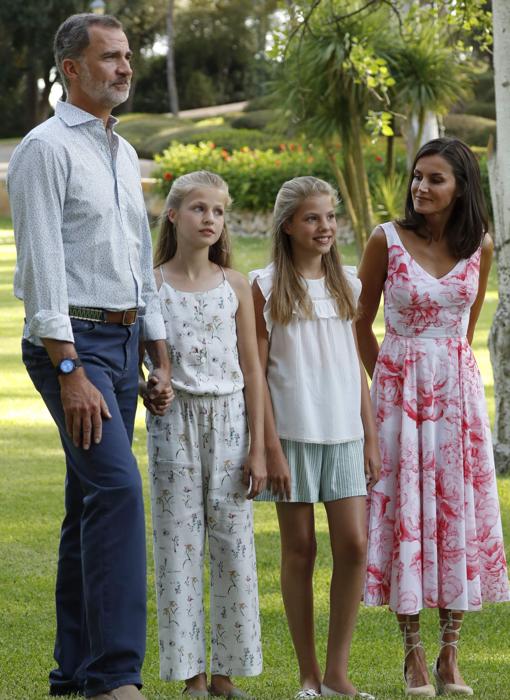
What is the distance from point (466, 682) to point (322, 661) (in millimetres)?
598

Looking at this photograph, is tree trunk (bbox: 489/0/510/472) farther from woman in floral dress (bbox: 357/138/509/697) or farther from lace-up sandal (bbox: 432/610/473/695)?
lace-up sandal (bbox: 432/610/473/695)

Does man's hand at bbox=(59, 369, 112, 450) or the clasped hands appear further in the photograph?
the clasped hands

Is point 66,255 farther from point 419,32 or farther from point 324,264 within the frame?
point 419,32

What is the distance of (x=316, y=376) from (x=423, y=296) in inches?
18.1

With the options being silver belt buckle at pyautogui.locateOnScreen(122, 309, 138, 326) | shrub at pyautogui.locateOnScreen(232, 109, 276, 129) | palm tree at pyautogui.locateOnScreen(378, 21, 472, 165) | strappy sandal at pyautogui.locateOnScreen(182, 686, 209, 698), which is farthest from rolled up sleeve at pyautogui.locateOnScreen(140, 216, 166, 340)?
shrub at pyautogui.locateOnScreen(232, 109, 276, 129)

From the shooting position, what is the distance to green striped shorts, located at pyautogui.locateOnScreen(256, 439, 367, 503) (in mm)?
3984

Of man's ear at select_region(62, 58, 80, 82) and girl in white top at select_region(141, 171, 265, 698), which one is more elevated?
man's ear at select_region(62, 58, 80, 82)

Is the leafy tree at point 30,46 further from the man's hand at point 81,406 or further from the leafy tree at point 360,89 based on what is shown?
the man's hand at point 81,406

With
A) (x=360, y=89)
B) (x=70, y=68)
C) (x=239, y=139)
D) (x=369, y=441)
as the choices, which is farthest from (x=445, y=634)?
(x=239, y=139)

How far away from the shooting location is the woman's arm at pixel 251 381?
12.7 feet

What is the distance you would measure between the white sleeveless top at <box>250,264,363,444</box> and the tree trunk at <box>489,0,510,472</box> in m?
3.65

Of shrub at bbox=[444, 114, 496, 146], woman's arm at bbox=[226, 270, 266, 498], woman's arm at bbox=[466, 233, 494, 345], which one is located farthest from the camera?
shrub at bbox=[444, 114, 496, 146]

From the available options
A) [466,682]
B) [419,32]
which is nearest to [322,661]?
[466,682]

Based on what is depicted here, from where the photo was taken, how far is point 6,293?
58.0 feet
